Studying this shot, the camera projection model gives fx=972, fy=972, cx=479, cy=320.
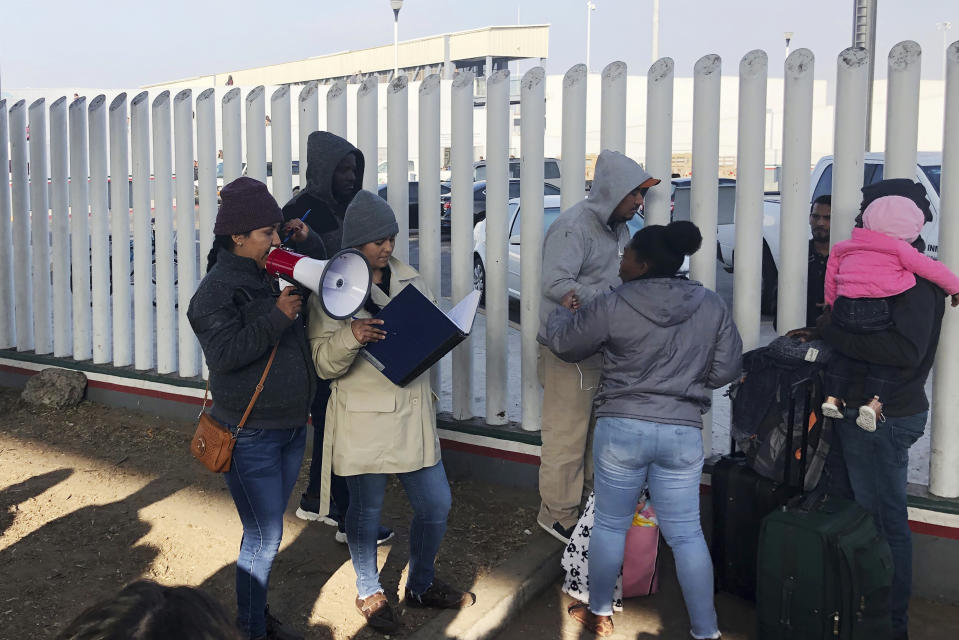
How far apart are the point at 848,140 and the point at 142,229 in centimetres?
478

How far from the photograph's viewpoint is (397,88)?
566 cm

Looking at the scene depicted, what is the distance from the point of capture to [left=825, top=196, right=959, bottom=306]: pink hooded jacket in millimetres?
3721

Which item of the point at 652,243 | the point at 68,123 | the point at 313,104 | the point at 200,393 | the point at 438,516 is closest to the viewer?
the point at 652,243

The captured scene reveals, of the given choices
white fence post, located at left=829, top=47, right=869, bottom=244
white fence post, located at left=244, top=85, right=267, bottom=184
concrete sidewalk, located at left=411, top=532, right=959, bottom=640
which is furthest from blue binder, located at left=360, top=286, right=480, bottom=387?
white fence post, located at left=244, top=85, right=267, bottom=184

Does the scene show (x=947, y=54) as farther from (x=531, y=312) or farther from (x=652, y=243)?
(x=531, y=312)

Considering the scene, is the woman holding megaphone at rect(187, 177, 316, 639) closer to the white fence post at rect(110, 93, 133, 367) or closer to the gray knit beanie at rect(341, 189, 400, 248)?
the gray knit beanie at rect(341, 189, 400, 248)

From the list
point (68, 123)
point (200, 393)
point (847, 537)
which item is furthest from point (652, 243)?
point (68, 123)

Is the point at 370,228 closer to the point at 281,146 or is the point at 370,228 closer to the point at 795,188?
Answer: the point at 795,188

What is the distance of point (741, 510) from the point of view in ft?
13.9

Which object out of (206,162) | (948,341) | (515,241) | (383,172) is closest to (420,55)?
(383,172)

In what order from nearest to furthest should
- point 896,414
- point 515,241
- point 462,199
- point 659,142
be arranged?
1. point 896,414
2. point 659,142
3. point 462,199
4. point 515,241

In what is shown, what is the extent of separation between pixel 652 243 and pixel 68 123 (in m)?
5.23

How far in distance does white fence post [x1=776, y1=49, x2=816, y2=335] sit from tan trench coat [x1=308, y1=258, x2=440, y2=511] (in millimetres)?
1935

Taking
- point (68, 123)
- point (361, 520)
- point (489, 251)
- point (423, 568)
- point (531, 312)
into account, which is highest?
point (68, 123)
